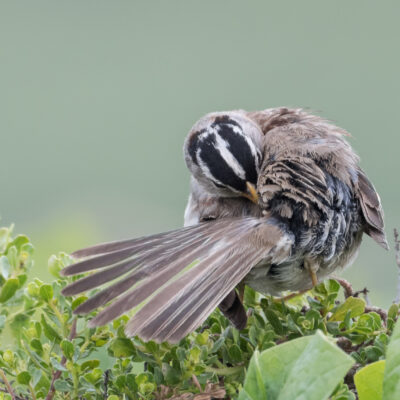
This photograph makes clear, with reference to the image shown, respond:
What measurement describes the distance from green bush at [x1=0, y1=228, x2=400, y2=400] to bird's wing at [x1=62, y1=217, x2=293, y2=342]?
7 cm

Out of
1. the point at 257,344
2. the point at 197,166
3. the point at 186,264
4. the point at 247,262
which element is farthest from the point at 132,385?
the point at 197,166

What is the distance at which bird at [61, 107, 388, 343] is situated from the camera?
2.07m

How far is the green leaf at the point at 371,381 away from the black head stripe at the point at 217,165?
176cm

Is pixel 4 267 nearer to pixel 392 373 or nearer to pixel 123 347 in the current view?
pixel 123 347

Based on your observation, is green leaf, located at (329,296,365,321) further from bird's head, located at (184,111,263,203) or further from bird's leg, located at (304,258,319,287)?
bird's head, located at (184,111,263,203)

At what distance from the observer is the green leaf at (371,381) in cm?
141

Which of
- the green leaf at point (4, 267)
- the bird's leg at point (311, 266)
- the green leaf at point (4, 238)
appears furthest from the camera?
the bird's leg at point (311, 266)

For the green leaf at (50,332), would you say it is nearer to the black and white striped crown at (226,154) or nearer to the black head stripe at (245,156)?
the black and white striped crown at (226,154)

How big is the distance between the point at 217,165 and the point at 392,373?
2147 mm

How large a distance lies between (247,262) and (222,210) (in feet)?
2.66

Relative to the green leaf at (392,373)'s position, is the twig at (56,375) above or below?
below

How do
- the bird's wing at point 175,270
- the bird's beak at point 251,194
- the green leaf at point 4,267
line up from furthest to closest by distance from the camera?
the bird's beak at point 251,194 → the green leaf at point 4,267 → the bird's wing at point 175,270

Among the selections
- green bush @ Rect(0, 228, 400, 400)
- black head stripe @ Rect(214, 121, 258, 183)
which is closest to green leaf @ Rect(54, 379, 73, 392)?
green bush @ Rect(0, 228, 400, 400)

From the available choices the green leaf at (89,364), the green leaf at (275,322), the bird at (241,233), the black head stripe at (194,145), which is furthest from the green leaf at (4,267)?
the black head stripe at (194,145)
